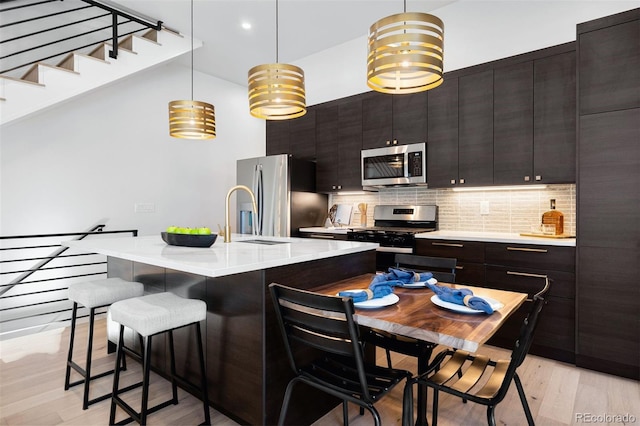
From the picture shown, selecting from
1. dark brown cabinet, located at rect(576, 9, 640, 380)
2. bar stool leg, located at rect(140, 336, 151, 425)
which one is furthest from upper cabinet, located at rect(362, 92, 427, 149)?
bar stool leg, located at rect(140, 336, 151, 425)

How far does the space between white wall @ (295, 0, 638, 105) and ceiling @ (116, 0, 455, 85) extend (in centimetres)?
25

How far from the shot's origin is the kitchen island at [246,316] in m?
1.74

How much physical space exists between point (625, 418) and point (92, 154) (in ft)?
16.5

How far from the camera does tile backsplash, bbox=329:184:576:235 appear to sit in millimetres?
3246

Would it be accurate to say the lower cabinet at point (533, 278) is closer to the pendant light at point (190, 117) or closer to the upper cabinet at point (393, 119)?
the upper cabinet at point (393, 119)

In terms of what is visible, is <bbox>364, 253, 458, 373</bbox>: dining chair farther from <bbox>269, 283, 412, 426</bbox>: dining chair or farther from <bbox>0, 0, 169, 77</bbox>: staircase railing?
<bbox>0, 0, 169, 77</bbox>: staircase railing

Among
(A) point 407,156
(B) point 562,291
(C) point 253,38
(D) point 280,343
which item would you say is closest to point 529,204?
(B) point 562,291

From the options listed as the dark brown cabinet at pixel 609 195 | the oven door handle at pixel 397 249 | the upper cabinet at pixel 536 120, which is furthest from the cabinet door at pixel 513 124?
the oven door handle at pixel 397 249

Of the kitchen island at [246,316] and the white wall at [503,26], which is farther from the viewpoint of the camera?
the white wall at [503,26]

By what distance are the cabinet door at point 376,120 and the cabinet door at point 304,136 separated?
0.77 m

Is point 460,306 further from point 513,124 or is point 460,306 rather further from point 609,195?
point 513,124

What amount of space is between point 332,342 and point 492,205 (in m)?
2.87

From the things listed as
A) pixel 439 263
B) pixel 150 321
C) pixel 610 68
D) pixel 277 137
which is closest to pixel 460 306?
pixel 439 263

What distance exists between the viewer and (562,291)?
9.07 feet
